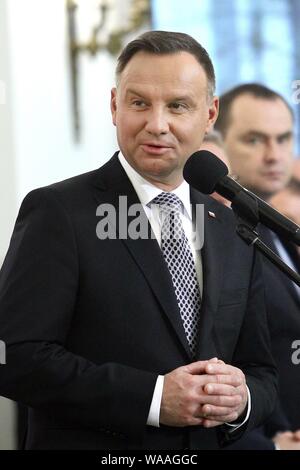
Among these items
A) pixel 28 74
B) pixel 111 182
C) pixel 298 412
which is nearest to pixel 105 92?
pixel 28 74

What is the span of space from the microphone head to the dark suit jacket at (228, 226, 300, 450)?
677 millimetres

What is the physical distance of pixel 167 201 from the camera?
1.69 metres

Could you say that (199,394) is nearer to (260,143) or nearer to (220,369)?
(220,369)

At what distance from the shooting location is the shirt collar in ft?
5.53

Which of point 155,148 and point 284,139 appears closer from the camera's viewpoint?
point 155,148

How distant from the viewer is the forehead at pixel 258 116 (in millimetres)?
2830

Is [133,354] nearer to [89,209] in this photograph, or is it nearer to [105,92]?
[89,209]

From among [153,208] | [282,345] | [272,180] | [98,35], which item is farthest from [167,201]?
[98,35]

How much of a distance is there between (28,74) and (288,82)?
100 centimetres

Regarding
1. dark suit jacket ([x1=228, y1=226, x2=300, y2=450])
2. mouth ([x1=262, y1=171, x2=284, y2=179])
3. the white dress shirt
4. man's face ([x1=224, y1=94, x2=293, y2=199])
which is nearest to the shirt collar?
the white dress shirt

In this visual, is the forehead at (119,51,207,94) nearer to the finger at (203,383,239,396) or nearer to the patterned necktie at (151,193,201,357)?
the patterned necktie at (151,193,201,357)

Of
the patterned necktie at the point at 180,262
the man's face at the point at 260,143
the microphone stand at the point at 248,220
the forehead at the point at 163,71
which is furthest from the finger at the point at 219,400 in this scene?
the man's face at the point at 260,143

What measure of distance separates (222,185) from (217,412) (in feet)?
1.15

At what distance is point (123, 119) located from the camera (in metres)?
1.65
